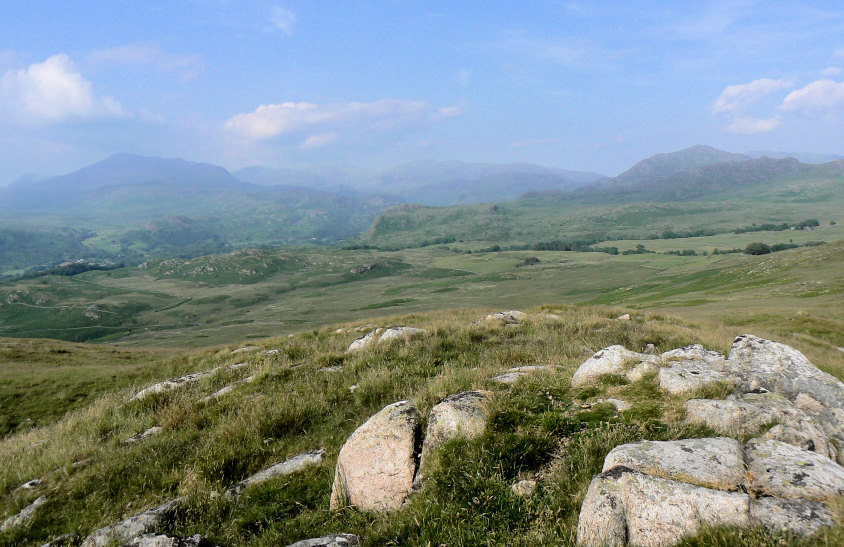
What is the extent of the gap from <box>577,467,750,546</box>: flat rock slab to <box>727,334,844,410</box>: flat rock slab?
4.92 meters

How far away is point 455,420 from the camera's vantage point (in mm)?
6809

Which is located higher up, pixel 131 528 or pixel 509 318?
pixel 131 528

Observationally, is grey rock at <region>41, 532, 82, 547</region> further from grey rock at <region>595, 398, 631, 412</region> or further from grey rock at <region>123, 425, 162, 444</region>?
grey rock at <region>595, 398, 631, 412</region>

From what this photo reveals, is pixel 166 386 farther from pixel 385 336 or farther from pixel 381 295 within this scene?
pixel 381 295

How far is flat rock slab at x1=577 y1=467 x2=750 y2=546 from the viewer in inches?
169

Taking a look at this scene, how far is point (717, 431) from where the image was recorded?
20.1 feet

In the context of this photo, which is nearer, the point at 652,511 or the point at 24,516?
the point at 652,511

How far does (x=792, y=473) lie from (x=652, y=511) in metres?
1.96

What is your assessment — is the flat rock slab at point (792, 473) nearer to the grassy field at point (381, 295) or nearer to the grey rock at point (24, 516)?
the grey rock at point (24, 516)

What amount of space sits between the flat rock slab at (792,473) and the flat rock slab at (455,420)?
11.6 ft

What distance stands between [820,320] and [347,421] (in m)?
40.6

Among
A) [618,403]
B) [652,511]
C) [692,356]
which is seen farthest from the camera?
[692,356]

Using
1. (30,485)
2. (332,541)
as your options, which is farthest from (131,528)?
(30,485)

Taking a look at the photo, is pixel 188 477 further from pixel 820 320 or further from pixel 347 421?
pixel 820 320
